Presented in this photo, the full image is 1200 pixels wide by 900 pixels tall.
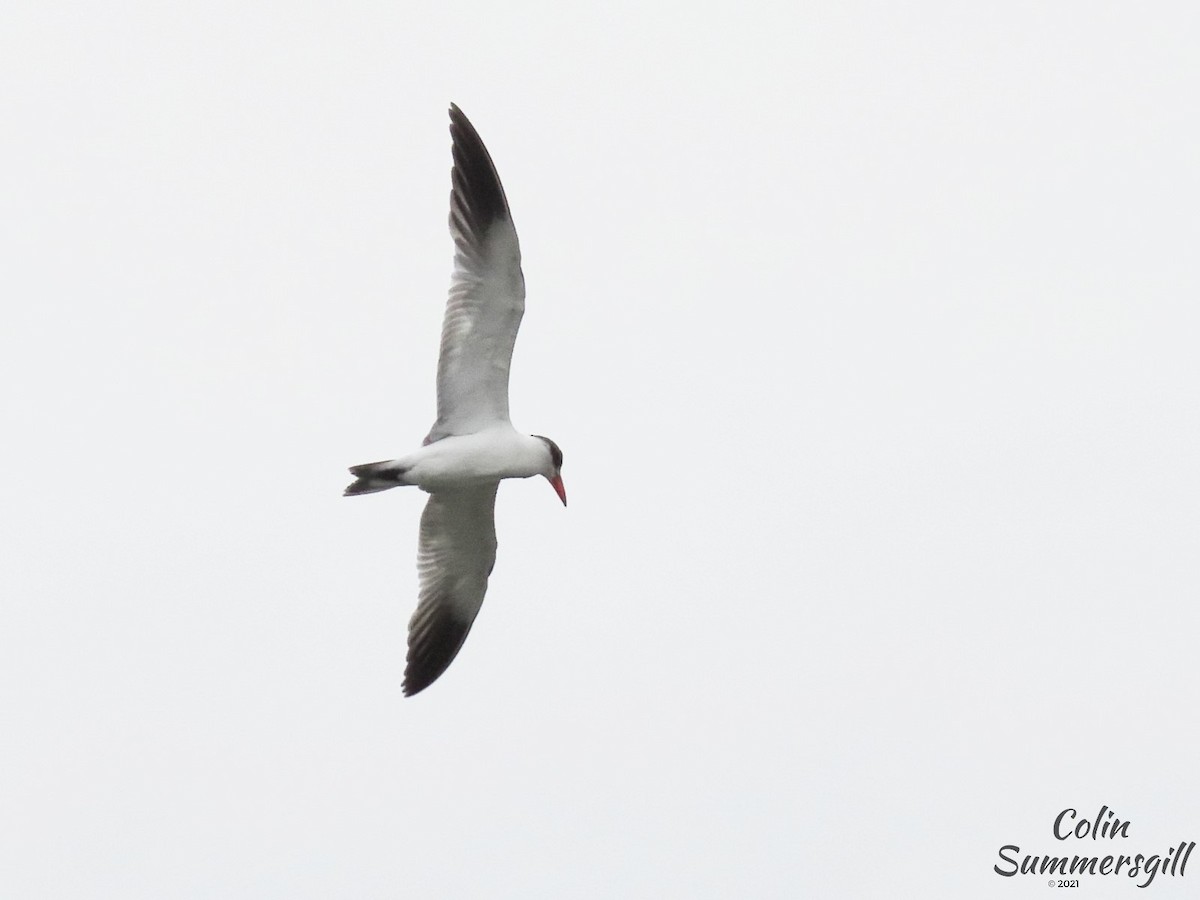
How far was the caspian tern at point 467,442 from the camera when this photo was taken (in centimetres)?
1570

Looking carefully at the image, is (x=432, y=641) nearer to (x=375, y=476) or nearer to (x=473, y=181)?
(x=375, y=476)

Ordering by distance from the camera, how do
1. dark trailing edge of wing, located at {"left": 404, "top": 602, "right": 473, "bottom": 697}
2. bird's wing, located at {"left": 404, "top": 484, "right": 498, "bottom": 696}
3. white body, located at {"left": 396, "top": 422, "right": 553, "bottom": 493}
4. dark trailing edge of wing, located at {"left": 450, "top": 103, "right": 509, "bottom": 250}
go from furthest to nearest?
dark trailing edge of wing, located at {"left": 404, "top": 602, "right": 473, "bottom": 697} → bird's wing, located at {"left": 404, "top": 484, "right": 498, "bottom": 696} → white body, located at {"left": 396, "top": 422, "right": 553, "bottom": 493} → dark trailing edge of wing, located at {"left": 450, "top": 103, "right": 509, "bottom": 250}

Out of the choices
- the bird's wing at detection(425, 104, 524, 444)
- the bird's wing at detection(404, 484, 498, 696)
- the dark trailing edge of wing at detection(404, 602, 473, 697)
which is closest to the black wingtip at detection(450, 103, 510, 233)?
the bird's wing at detection(425, 104, 524, 444)

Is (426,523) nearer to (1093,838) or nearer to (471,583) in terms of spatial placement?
(471,583)

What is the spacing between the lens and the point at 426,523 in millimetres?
17578

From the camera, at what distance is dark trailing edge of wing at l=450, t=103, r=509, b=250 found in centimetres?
1563

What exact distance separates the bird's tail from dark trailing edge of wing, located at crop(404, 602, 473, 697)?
184 cm

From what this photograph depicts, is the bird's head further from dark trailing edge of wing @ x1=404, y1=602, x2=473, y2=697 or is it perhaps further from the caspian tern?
dark trailing edge of wing @ x1=404, y1=602, x2=473, y2=697

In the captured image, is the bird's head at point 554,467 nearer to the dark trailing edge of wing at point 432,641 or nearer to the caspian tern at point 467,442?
the caspian tern at point 467,442

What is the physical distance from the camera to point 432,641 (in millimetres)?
17797

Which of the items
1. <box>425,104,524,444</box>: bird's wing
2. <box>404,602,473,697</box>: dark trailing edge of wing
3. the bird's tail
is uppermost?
<box>425,104,524,444</box>: bird's wing

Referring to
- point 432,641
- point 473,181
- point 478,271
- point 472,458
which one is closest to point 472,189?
point 473,181

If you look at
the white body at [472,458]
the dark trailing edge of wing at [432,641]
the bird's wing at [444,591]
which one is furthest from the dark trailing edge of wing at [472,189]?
the dark trailing edge of wing at [432,641]

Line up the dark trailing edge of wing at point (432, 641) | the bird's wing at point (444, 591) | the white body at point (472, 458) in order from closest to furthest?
the white body at point (472, 458), the bird's wing at point (444, 591), the dark trailing edge of wing at point (432, 641)
